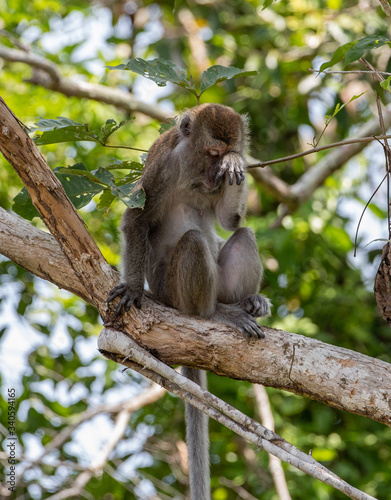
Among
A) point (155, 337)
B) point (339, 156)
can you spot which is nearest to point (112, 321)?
point (155, 337)

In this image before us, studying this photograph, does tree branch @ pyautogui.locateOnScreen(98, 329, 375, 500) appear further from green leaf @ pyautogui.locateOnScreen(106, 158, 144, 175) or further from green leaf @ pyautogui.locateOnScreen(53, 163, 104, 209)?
green leaf @ pyautogui.locateOnScreen(106, 158, 144, 175)

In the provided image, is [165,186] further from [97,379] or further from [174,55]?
[174,55]

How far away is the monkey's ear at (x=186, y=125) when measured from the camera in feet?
17.0

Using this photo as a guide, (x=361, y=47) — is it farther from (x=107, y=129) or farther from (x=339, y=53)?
(x=107, y=129)

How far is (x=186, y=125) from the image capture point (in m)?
5.20

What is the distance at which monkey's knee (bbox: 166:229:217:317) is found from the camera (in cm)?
486

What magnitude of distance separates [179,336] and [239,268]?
137 cm

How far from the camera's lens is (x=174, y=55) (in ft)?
33.0

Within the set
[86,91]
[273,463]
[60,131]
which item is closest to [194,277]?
[60,131]

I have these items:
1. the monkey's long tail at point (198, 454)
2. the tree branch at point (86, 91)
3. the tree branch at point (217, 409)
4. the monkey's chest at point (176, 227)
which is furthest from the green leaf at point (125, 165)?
the tree branch at point (86, 91)

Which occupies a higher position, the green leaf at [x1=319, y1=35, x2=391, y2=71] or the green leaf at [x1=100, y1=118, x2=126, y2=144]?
the green leaf at [x1=319, y1=35, x2=391, y2=71]

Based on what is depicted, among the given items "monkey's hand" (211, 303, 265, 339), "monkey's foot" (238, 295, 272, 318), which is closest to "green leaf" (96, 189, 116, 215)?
"monkey's hand" (211, 303, 265, 339)

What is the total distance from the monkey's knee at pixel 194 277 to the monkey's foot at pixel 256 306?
1.10 feet

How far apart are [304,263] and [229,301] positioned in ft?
11.2
